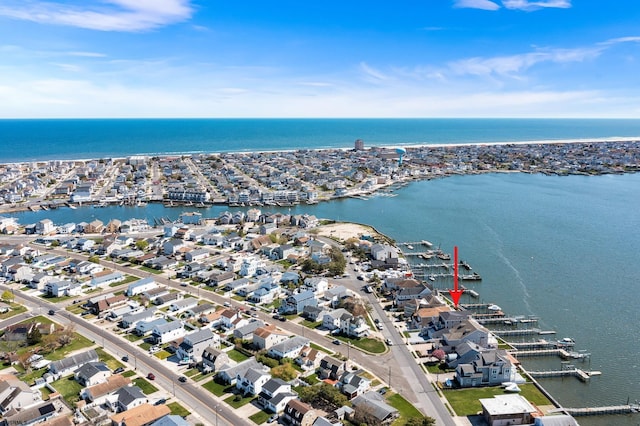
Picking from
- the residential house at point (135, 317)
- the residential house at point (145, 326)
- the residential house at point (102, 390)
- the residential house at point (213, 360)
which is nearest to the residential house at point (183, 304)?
the residential house at point (135, 317)

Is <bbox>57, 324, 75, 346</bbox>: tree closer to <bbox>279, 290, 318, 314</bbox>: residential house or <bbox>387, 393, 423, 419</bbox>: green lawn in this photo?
<bbox>279, 290, 318, 314</bbox>: residential house

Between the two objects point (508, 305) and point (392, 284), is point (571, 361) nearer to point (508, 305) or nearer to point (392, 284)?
point (508, 305)

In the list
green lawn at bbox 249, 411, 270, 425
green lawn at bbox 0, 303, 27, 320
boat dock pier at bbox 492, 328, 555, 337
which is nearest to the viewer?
green lawn at bbox 249, 411, 270, 425

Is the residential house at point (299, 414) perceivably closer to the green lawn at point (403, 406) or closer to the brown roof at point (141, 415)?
the green lawn at point (403, 406)

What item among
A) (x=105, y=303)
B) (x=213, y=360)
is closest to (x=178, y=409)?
(x=213, y=360)

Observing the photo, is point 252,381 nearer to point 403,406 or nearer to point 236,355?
point 236,355

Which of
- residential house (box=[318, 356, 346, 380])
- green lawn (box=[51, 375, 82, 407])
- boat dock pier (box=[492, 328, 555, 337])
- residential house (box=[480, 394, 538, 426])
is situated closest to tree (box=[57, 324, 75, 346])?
green lawn (box=[51, 375, 82, 407])
